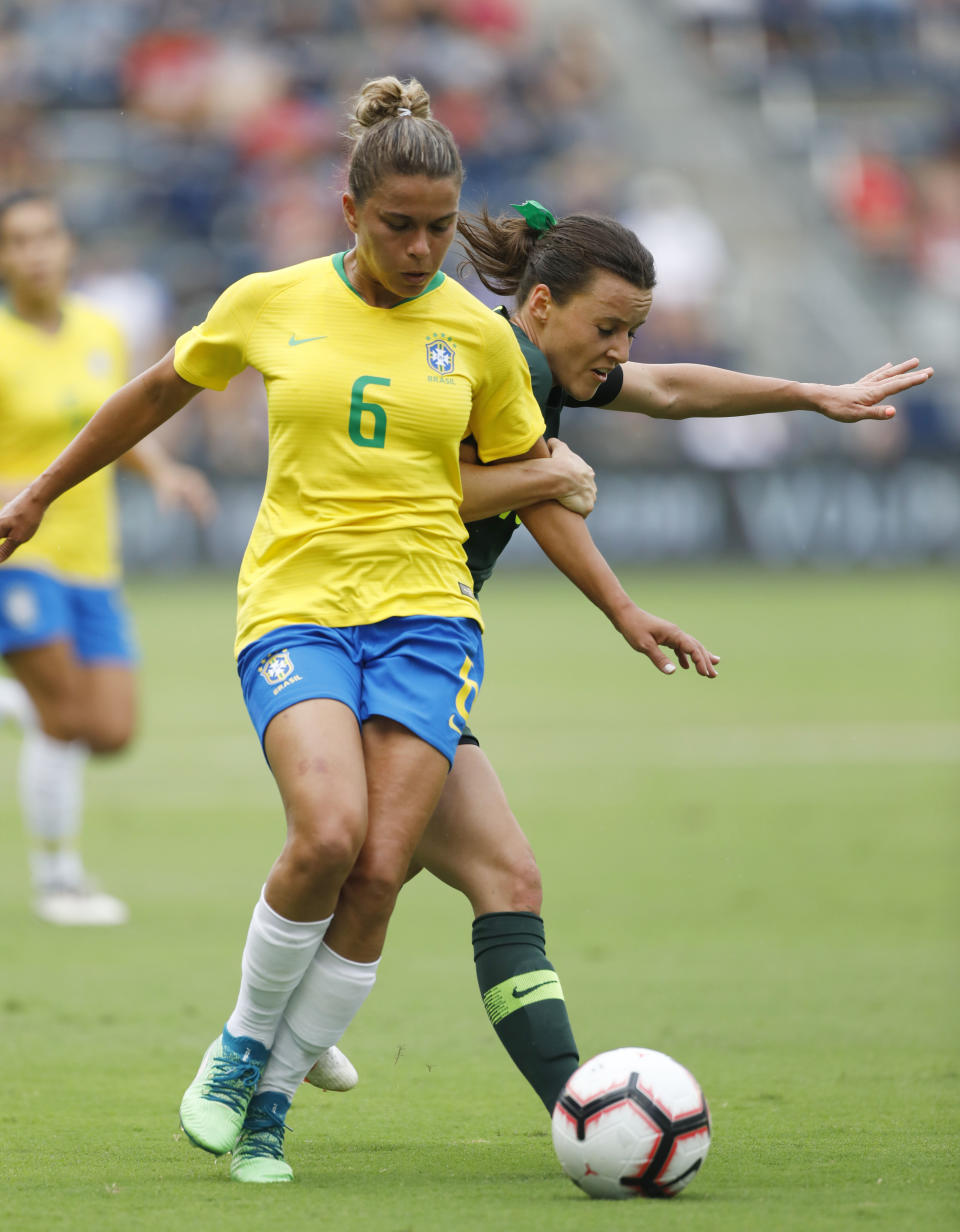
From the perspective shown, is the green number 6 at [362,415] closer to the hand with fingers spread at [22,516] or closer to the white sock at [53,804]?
the hand with fingers spread at [22,516]

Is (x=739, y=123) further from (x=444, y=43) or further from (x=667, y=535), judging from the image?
(x=667, y=535)

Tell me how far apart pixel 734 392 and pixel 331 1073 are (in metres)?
1.94

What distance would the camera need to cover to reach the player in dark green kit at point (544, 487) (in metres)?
4.19

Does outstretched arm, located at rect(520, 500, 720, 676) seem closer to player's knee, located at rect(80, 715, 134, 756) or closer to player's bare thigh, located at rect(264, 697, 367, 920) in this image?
player's bare thigh, located at rect(264, 697, 367, 920)

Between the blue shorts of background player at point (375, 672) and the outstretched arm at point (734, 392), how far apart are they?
0.87m

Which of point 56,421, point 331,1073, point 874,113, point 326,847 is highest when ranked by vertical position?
point 874,113

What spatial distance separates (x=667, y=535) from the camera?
1983 centimetres

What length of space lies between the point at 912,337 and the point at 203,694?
11973 mm

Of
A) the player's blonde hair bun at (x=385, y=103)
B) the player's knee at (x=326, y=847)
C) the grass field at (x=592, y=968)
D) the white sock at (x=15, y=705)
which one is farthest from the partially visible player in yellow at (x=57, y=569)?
the player's knee at (x=326, y=847)

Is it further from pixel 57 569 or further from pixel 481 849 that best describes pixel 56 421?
pixel 481 849

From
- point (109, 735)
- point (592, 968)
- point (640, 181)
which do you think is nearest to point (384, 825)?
point (592, 968)

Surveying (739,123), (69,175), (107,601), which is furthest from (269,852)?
(739,123)

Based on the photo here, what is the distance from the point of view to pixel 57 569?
780 centimetres

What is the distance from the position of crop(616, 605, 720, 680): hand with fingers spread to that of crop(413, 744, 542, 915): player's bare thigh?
1.60ft
